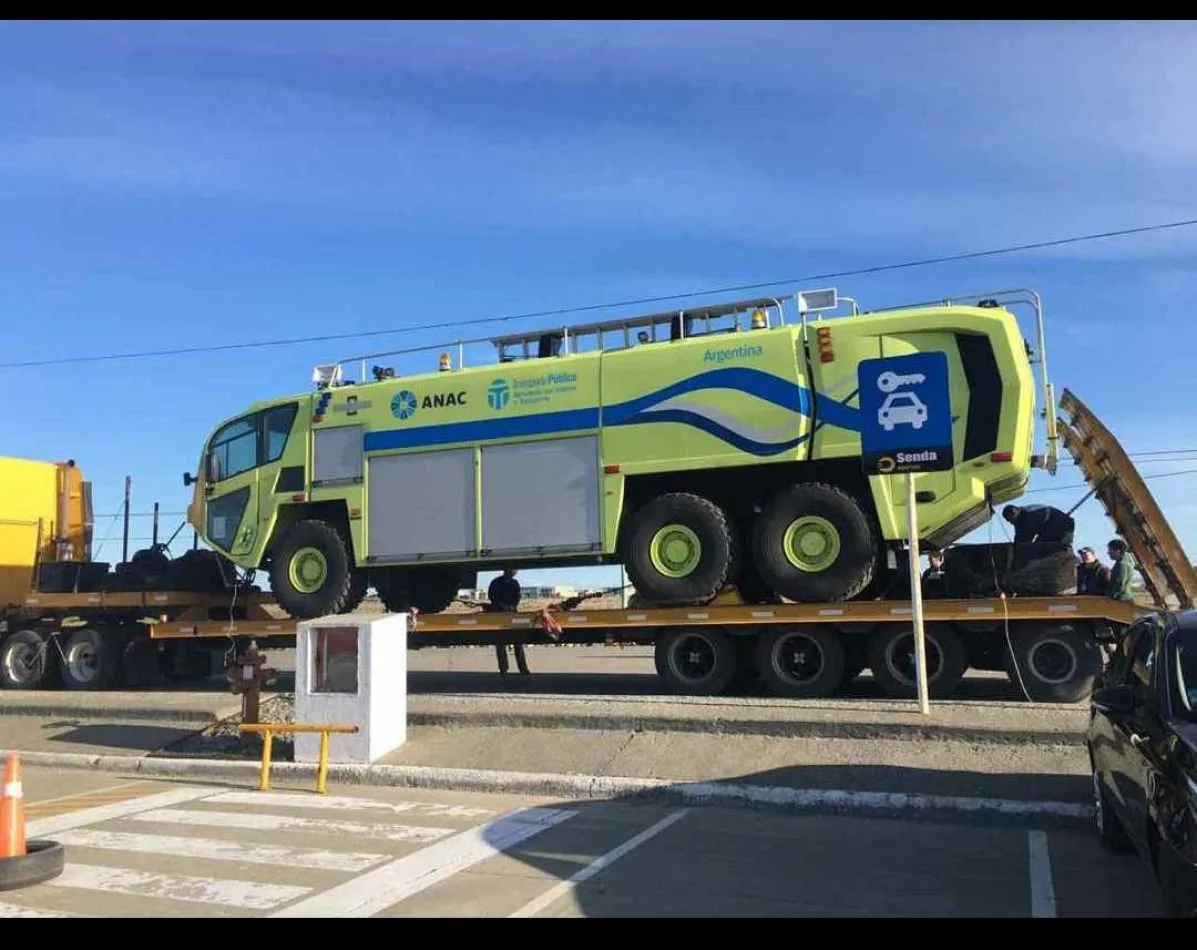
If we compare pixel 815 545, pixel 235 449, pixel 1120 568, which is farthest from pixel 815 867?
pixel 235 449

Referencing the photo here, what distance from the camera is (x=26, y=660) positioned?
51.3ft

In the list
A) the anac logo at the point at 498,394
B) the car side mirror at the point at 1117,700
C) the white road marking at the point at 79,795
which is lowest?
the white road marking at the point at 79,795

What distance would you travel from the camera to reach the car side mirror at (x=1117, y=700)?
18.1 ft

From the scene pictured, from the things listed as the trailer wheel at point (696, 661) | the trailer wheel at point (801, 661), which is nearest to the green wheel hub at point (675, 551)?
the trailer wheel at point (696, 661)

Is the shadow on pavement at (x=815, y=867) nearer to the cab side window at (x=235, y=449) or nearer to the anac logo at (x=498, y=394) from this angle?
the anac logo at (x=498, y=394)

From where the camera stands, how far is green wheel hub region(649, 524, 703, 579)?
1107 cm

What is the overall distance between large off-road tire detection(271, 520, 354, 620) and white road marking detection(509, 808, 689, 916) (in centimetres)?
616

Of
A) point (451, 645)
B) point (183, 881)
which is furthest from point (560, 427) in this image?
point (183, 881)

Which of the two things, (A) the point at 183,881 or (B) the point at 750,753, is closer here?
(A) the point at 183,881

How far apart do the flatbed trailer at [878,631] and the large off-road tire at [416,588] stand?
0.96m

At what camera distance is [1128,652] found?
6.63 m

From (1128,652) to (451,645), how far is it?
26.4 ft

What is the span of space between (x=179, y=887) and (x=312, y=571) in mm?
7008

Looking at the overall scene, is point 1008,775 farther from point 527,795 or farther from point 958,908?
point 527,795
